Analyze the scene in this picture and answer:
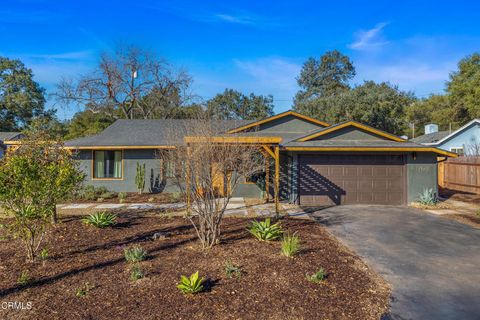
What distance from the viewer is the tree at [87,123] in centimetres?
2608

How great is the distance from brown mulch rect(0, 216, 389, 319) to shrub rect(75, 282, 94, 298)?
62 millimetres

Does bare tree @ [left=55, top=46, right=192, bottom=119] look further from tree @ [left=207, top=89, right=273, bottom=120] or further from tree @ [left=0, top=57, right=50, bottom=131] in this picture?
tree @ [left=0, top=57, right=50, bottom=131]

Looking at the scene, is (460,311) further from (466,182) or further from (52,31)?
(52,31)

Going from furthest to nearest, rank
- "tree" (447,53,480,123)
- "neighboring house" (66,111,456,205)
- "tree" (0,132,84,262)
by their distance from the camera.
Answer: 1. "tree" (447,53,480,123)
2. "neighboring house" (66,111,456,205)
3. "tree" (0,132,84,262)

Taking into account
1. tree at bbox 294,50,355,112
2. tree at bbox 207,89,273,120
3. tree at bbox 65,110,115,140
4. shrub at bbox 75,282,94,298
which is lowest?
shrub at bbox 75,282,94,298

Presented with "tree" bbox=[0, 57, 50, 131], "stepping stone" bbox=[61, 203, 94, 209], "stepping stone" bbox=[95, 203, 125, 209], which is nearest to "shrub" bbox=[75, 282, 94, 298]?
"stepping stone" bbox=[95, 203, 125, 209]

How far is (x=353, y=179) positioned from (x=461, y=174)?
860cm

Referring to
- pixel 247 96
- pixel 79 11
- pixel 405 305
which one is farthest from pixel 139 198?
pixel 247 96

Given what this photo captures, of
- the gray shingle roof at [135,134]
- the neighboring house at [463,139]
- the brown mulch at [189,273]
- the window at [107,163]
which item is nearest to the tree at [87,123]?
the gray shingle roof at [135,134]

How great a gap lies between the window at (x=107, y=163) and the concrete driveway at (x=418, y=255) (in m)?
9.93

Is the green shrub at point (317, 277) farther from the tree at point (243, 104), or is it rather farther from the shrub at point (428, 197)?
the tree at point (243, 104)

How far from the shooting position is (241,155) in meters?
7.26

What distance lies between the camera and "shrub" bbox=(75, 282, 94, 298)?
13.3 feet

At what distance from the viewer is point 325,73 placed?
42.8 m
